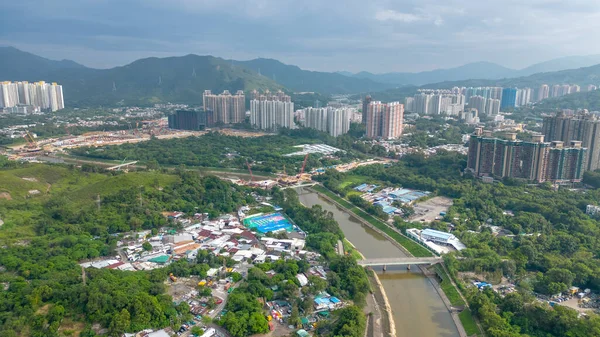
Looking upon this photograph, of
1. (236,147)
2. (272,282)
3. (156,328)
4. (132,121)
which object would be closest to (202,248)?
(272,282)

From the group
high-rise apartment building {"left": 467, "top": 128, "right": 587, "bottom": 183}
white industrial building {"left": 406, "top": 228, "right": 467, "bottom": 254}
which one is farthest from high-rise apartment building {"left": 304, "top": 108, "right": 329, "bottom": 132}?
white industrial building {"left": 406, "top": 228, "right": 467, "bottom": 254}

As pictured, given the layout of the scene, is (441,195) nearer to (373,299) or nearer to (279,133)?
(373,299)

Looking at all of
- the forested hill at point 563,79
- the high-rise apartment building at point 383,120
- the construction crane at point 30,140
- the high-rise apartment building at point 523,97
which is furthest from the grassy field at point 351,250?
the forested hill at point 563,79

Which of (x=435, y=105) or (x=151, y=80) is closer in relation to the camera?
(x=435, y=105)

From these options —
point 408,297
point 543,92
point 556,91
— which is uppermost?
point 556,91

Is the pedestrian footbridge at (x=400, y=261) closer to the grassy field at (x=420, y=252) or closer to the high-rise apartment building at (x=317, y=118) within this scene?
the grassy field at (x=420, y=252)

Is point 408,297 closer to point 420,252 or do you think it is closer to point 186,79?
point 420,252

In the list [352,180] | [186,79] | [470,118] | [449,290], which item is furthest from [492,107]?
[186,79]
